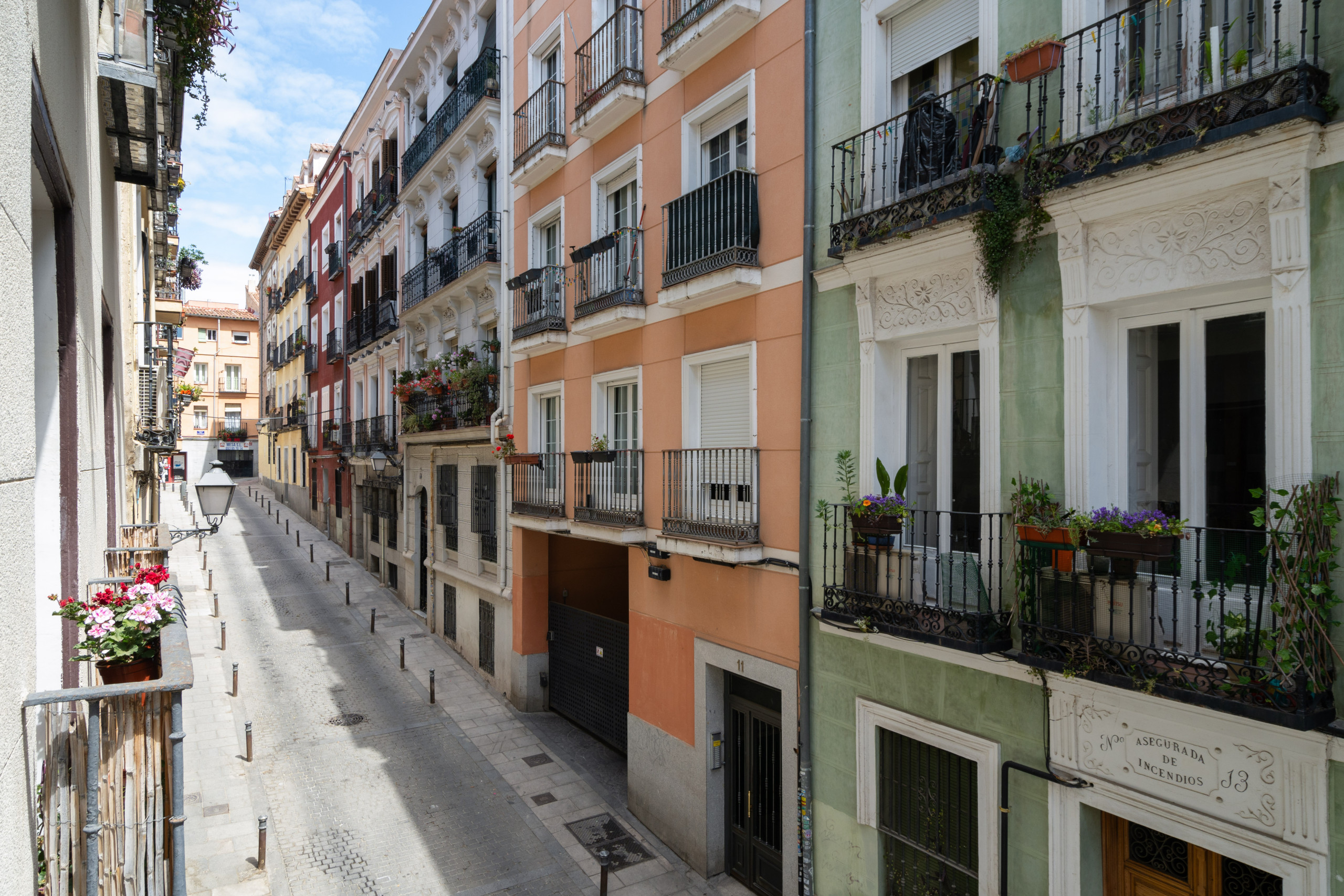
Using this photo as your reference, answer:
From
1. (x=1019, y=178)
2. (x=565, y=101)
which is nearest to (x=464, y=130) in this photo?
(x=565, y=101)

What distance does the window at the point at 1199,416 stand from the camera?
5.27 m

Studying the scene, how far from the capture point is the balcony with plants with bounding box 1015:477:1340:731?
4.47 meters

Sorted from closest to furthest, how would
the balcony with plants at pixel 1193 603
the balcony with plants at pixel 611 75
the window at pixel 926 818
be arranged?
the balcony with plants at pixel 1193 603 → the window at pixel 926 818 → the balcony with plants at pixel 611 75

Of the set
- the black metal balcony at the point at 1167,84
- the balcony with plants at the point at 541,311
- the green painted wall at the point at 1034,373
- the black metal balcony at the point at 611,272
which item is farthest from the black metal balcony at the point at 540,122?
the green painted wall at the point at 1034,373

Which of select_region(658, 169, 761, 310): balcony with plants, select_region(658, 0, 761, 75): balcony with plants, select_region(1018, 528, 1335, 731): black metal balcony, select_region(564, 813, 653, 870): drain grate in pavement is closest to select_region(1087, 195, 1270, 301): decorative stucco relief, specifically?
select_region(1018, 528, 1335, 731): black metal balcony

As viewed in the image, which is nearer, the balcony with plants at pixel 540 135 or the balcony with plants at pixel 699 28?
the balcony with plants at pixel 699 28

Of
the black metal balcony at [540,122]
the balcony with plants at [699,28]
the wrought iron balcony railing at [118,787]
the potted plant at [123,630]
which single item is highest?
the black metal balcony at [540,122]

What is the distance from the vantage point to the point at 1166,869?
223 inches

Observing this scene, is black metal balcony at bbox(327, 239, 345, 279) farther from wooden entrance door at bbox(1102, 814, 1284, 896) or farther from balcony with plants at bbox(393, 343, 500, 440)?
wooden entrance door at bbox(1102, 814, 1284, 896)

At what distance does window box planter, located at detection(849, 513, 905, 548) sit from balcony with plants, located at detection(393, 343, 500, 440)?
10892 millimetres

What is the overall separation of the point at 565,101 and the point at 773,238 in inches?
263

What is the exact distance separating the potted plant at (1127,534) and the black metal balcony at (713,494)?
4.07 metres

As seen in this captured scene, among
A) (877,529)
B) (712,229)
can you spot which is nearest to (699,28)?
(712,229)

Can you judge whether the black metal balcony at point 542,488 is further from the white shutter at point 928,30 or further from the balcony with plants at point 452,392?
the white shutter at point 928,30
